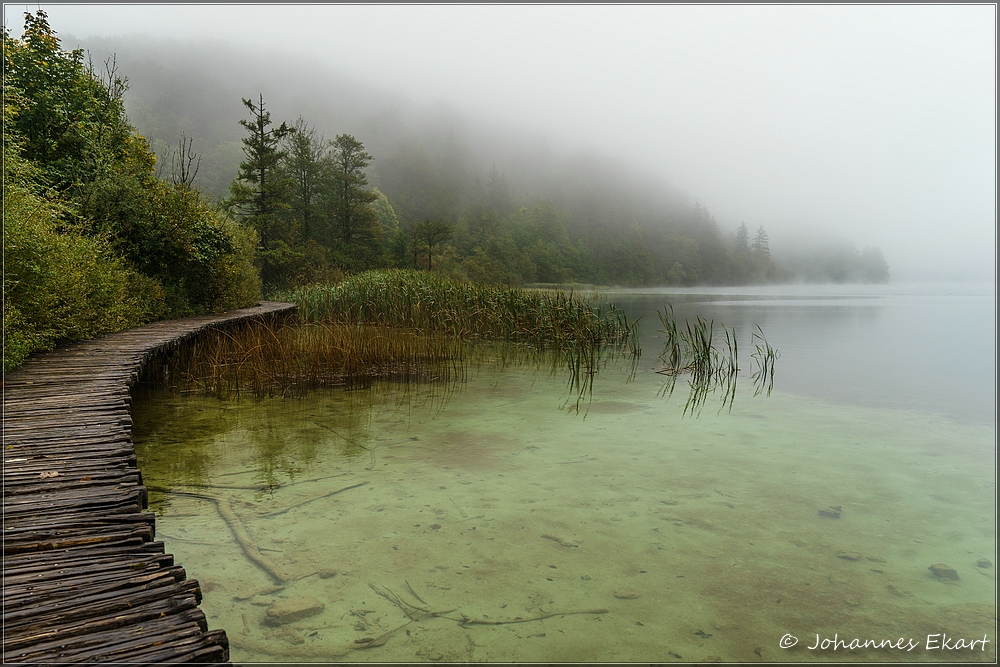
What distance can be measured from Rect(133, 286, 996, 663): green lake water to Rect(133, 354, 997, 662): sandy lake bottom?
14 mm

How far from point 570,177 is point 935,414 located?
110m

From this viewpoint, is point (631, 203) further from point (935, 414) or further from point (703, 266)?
point (935, 414)

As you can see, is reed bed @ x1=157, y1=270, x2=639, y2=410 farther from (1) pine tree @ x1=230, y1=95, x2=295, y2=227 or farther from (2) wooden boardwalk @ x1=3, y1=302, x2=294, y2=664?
(1) pine tree @ x1=230, y1=95, x2=295, y2=227

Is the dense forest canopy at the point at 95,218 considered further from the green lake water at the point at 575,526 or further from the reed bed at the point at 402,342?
the green lake water at the point at 575,526

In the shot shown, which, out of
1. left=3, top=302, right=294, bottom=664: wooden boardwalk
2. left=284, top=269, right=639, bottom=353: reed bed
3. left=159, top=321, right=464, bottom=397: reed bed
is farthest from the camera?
left=284, top=269, right=639, bottom=353: reed bed

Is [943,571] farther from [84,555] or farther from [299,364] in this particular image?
[299,364]

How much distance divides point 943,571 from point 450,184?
99.1 metres

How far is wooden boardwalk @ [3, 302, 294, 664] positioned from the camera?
153cm

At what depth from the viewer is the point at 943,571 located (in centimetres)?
290

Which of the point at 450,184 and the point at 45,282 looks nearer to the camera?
the point at 45,282

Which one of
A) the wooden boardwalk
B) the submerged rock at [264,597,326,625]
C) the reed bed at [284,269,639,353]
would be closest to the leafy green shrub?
the wooden boardwalk

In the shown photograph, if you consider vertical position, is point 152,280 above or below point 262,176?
below

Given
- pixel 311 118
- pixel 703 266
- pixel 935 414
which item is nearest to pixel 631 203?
pixel 703 266

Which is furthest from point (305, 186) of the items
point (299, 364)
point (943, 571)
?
point (943, 571)
